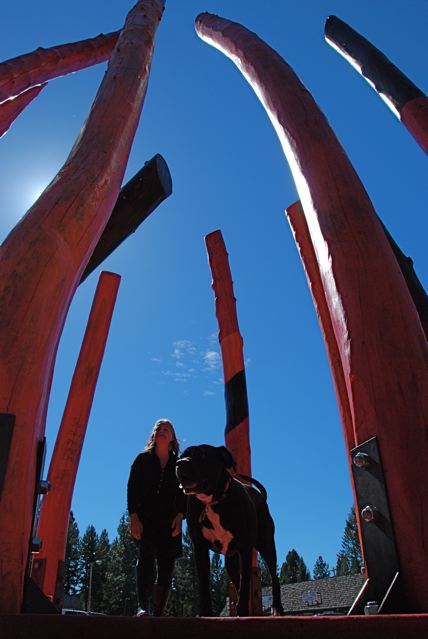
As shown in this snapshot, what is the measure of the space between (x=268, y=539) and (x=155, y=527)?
0.89 meters

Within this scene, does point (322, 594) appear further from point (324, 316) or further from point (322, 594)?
point (324, 316)

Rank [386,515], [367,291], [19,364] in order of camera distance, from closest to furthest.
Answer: [386,515]
[19,364]
[367,291]

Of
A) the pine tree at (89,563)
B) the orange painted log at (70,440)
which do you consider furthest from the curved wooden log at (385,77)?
the pine tree at (89,563)

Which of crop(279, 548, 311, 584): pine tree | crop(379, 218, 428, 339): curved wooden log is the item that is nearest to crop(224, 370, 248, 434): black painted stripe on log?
crop(379, 218, 428, 339): curved wooden log

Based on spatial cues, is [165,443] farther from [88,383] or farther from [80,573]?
[80,573]

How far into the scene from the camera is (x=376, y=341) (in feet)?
4.07

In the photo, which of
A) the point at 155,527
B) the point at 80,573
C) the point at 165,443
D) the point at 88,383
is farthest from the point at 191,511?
the point at 80,573

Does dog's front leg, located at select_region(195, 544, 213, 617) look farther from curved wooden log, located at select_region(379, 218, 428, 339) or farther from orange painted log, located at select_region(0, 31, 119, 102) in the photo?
orange painted log, located at select_region(0, 31, 119, 102)

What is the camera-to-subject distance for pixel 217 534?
3232mm

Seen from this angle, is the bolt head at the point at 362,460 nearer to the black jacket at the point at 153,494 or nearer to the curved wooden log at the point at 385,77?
the curved wooden log at the point at 385,77

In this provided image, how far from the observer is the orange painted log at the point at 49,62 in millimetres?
4191

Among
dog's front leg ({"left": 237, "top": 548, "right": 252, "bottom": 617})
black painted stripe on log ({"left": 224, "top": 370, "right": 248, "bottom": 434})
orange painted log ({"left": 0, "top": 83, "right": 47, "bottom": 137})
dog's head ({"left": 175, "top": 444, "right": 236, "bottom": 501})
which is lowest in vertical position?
dog's front leg ({"left": 237, "top": 548, "right": 252, "bottom": 617})

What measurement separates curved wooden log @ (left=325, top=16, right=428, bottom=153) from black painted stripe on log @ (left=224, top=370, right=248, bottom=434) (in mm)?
3476

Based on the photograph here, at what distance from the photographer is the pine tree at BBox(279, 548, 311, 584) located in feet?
255
